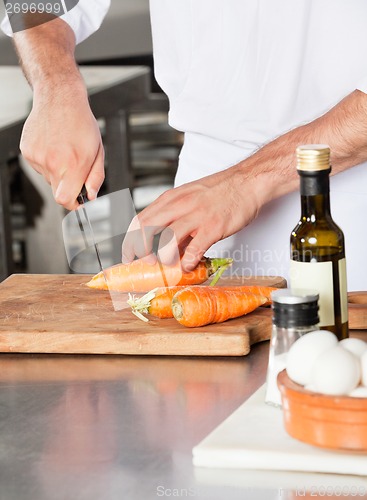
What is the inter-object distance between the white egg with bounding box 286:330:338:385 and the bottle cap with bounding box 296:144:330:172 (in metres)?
0.23

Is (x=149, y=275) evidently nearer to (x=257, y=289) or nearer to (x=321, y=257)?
(x=257, y=289)

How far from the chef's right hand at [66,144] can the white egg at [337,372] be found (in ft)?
2.39

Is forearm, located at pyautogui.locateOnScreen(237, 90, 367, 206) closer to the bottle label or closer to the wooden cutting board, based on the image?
the wooden cutting board

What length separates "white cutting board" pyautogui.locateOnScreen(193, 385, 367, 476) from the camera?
1.00 meters

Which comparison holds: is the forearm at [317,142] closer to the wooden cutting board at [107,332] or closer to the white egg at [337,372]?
the wooden cutting board at [107,332]

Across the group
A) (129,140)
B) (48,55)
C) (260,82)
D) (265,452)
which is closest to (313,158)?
(265,452)

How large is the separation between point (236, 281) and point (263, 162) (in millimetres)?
235

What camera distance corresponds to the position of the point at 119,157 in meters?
4.05

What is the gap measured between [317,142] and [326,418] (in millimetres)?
754

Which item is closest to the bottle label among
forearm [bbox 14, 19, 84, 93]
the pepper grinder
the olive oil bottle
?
the olive oil bottle

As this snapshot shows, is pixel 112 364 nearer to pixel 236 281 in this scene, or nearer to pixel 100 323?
pixel 100 323

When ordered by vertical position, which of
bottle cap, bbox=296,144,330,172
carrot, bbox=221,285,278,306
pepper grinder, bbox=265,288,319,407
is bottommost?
carrot, bbox=221,285,278,306

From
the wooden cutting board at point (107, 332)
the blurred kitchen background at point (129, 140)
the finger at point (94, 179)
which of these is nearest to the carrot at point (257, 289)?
the wooden cutting board at point (107, 332)

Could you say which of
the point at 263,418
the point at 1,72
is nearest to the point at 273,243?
the point at 263,418
